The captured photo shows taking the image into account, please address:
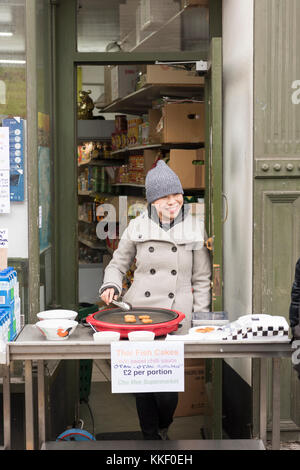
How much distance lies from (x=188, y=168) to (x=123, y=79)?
1.50 meters

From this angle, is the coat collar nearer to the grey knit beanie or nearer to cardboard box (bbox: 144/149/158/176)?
the grey knit beanie

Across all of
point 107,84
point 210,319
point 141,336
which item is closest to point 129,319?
point 141,336

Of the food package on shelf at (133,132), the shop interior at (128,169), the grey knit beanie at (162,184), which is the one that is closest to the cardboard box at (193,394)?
the shop interior at (128,169)

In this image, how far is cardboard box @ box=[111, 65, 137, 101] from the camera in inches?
219

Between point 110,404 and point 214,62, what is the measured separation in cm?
283

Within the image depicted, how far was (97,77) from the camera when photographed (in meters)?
8.68

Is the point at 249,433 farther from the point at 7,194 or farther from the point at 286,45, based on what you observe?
the point at 286,45

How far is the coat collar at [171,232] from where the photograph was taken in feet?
11.3

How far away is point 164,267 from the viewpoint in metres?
3.46

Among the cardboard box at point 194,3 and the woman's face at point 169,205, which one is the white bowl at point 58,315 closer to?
the woman's face at point 169,205

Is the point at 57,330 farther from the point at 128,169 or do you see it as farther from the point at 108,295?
the point at 128,169

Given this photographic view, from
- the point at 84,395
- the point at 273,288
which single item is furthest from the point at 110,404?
the point at 273,288
